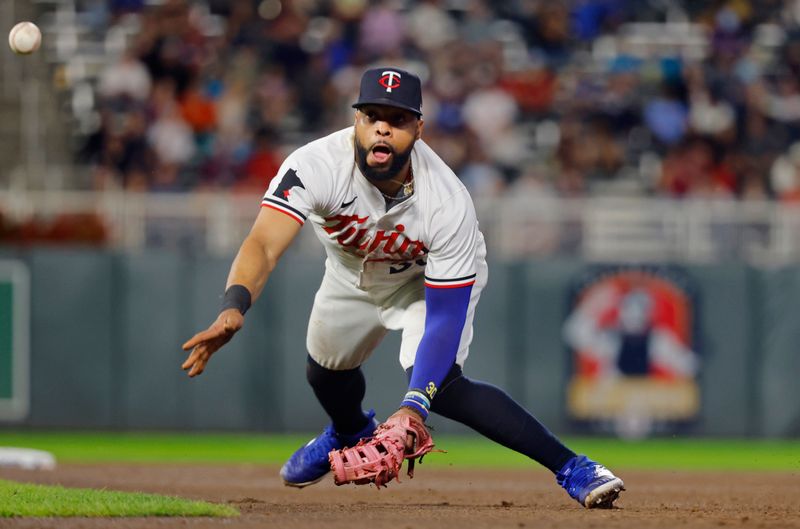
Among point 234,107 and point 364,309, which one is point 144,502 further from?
point 234,107

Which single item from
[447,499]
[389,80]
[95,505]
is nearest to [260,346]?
[447,499]

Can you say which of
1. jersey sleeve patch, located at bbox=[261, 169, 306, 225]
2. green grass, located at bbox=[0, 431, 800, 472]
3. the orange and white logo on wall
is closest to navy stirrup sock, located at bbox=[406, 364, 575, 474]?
jersey sleeve patch, located at bbox=[261, 169, 306, 225]

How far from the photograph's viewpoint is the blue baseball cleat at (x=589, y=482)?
638 centimetres

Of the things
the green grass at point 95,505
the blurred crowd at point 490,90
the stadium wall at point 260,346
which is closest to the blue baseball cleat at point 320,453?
the green grass at point 95,505

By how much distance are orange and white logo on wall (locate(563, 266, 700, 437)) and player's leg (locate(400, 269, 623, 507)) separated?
7328mm

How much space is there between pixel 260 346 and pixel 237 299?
824 cm

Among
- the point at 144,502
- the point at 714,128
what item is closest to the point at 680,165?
the point at 714,128

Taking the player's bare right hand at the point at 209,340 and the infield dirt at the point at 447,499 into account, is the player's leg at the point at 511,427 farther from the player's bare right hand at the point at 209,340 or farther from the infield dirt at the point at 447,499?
the player's bare right hand at the point at 209,340

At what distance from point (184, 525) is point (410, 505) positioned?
5.99 ft

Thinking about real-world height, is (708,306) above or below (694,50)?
below

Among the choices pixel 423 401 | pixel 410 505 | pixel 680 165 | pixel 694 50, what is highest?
pixel 694 50

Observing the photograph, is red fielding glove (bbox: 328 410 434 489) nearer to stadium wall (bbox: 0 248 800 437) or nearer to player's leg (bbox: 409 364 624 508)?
player's leg (bbox: 409 364 624 508)

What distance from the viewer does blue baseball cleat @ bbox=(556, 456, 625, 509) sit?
6379 millimetres

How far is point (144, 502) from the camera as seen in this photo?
648 centimetres
